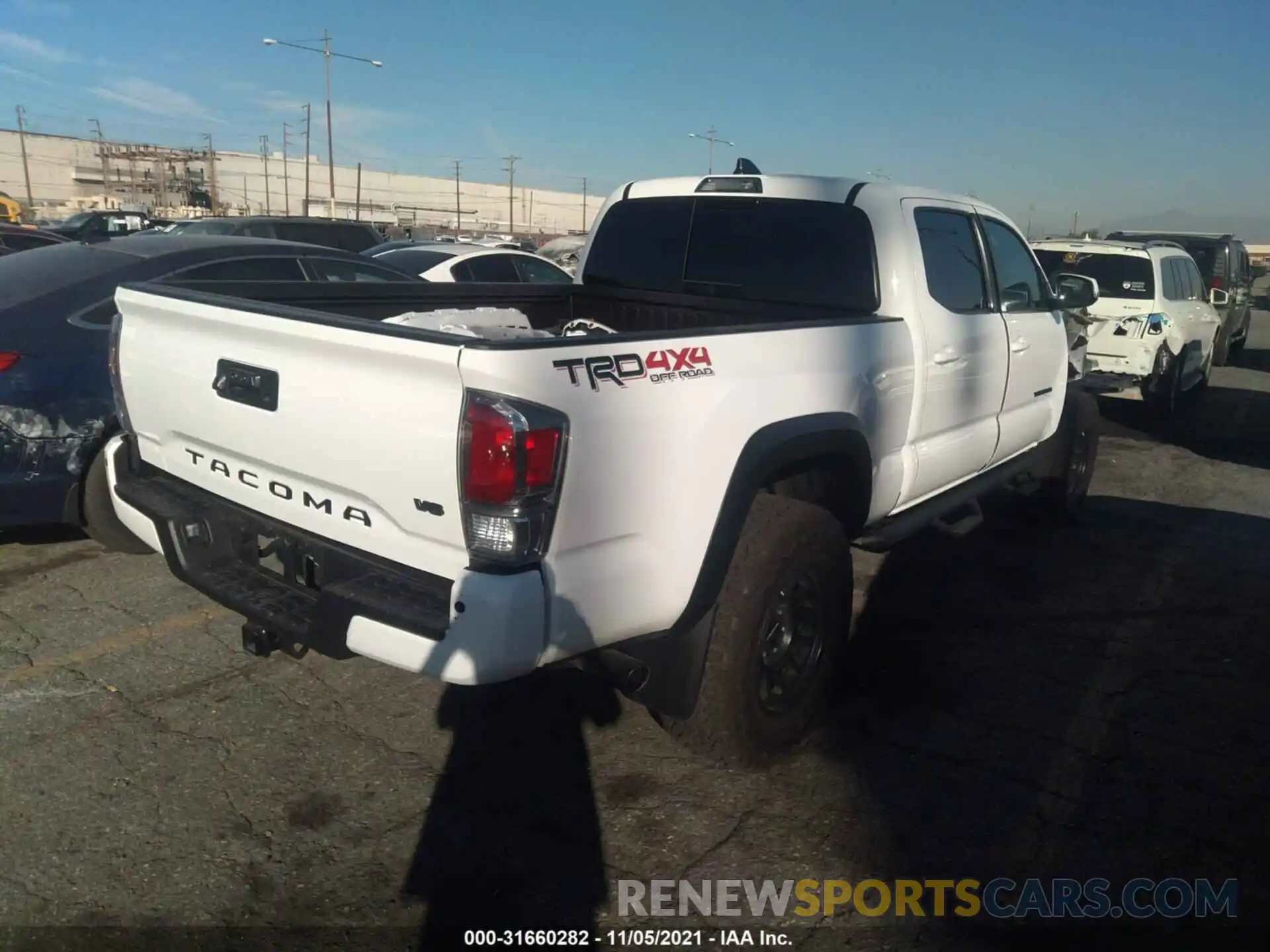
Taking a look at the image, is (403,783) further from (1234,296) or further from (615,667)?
(1234,296)

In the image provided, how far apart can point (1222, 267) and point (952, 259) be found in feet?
43.7

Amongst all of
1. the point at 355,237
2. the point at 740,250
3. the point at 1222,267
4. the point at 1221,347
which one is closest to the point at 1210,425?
the point at 1221,347

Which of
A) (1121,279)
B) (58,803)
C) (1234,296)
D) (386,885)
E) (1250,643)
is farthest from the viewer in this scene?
(1234,296)

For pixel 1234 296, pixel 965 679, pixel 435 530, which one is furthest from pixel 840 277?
pixel 1234 296

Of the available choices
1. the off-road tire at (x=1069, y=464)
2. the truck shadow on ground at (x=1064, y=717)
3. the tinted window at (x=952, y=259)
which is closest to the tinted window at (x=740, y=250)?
the tinted window at (x=952, y=259)

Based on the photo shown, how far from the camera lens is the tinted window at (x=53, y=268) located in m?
4.75

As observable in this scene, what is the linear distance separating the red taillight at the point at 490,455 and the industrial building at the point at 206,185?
6747 cm

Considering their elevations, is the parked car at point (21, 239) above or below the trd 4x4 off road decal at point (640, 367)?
below

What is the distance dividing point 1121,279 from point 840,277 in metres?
8.00

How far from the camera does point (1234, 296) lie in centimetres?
1545

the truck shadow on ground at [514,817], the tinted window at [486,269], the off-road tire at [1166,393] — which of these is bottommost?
the truck shadow on ground at [514,817]

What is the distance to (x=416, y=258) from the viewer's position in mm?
11336

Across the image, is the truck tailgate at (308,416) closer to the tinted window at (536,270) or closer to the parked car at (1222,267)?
the tinted window at (536,270)

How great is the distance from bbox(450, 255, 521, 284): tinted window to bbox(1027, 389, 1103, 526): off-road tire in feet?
23.3
